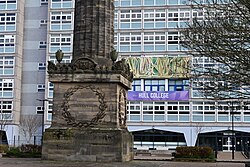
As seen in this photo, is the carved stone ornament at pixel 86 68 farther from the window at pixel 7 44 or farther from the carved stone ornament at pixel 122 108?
the window at pixel 7 44

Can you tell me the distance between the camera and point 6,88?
233 feet

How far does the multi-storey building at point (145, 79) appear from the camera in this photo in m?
64.1

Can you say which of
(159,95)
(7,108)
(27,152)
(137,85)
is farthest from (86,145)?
(7,108)

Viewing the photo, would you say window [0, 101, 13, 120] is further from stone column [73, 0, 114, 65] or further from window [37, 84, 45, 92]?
stone column [73, 0, 114, 65]

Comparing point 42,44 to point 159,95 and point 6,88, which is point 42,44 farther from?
point 159,95

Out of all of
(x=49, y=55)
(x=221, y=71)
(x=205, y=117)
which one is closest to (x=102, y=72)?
(x=221, y=71)

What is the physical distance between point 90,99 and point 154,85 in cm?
4499

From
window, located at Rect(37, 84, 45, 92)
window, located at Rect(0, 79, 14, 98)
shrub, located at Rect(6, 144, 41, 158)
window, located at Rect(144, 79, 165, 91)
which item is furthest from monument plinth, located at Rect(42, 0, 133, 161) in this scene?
window, located at Rect(37, 84, 45, 92)

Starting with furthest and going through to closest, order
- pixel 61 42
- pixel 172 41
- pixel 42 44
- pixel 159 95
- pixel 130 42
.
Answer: pixel 42 44 → pixel 61 42 → pixel 130 42 → pixel 172 41 → pixel 159 95

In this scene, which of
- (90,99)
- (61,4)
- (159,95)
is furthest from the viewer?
(61,4)

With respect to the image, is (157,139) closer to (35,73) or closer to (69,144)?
(35,73)

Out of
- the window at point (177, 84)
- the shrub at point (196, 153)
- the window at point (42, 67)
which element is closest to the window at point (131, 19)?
the window at point (177, 84)

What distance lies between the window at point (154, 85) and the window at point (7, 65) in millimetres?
21385

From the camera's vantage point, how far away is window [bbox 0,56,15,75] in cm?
7150
